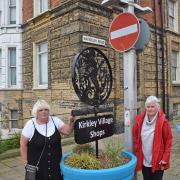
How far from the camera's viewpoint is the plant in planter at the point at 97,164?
3.44 metres

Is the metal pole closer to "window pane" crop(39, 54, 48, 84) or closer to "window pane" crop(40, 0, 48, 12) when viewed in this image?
"window pane" crop(39, 54, 48, 84)

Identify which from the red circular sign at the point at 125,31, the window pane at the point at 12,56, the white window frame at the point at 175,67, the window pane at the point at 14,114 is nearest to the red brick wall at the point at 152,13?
the white window frame at the point at 175,67

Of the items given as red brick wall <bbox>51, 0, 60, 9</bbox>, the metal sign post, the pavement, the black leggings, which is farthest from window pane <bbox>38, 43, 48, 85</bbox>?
the black leggings

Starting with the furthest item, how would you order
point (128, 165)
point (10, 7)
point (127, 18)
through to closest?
1. point (10, 7)
2. point (127, 18)
3. point (128, 165)

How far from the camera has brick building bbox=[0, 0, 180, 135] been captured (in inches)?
428

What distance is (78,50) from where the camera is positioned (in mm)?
10461

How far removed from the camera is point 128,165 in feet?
12.0

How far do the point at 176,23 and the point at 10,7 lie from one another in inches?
347

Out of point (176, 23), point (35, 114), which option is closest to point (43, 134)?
point (35, 114)

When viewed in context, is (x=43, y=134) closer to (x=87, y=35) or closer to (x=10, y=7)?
(x=87, y=35)

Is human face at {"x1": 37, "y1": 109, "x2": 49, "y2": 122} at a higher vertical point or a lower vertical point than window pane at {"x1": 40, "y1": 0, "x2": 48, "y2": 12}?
lower

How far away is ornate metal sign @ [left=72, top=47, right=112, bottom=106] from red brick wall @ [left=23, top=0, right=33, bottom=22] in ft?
34.4

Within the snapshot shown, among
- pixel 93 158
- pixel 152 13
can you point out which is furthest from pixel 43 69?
pixel 93 158

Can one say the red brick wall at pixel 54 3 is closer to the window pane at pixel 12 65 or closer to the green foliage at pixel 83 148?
the window pane at pixel 12 65
